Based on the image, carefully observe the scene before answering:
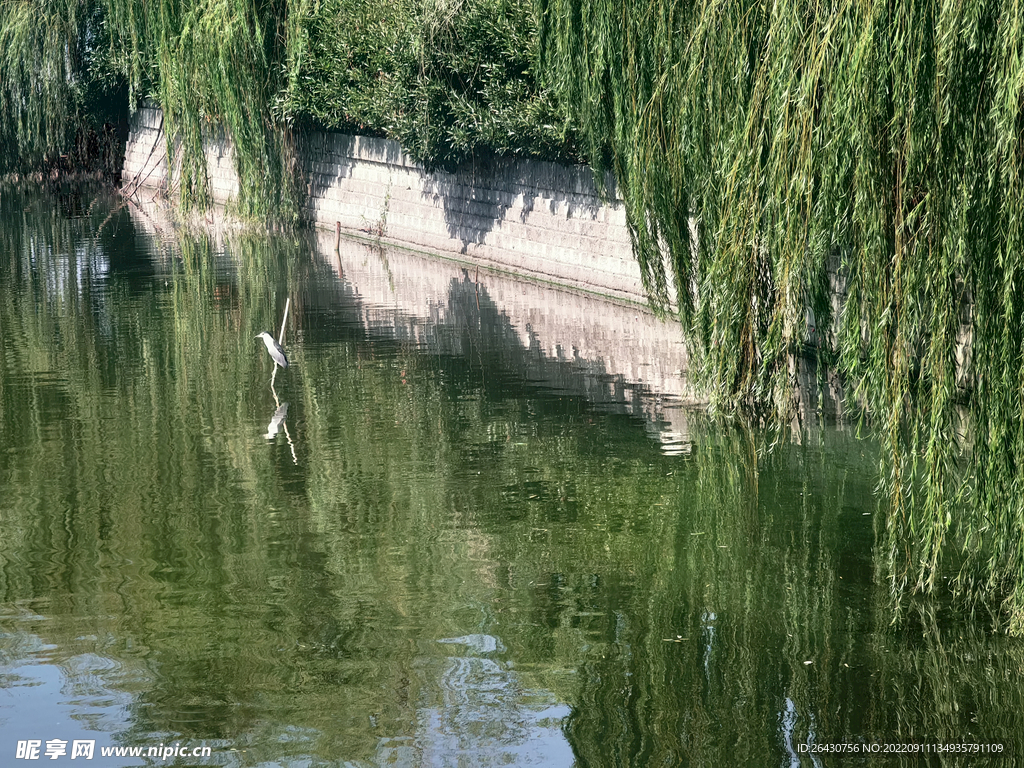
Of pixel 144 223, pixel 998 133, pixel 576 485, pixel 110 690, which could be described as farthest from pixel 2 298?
pixel 998 133

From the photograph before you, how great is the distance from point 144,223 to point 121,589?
2101cm

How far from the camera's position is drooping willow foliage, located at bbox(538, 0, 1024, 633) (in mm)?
5777

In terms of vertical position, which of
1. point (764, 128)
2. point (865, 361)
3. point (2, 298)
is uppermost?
point (764, 128)

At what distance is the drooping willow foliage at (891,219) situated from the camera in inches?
227

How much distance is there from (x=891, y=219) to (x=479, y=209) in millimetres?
15985

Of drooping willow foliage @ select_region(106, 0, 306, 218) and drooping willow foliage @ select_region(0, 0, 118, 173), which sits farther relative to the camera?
drooping willow foliage @ select_region(0, 0, 118, 173)

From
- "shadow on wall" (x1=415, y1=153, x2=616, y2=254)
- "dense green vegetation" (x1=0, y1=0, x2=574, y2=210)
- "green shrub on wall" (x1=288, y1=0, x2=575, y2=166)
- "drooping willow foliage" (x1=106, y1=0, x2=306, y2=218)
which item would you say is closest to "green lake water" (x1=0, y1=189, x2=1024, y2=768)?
"shadow on wall" (x1=415, y1=153, x2=616, y2=254)

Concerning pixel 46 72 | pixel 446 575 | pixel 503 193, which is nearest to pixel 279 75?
pixel 503 193

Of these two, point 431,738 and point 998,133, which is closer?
point 998,133

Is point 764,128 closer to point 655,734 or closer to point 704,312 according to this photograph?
point 704,312

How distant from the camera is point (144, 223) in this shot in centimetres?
2792

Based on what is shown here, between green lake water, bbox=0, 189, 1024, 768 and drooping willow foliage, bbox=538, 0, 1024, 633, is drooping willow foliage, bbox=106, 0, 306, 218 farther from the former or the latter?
drooping willow foliage, bbox=538, 0, 1024, 633

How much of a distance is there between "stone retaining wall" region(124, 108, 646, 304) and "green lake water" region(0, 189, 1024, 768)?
12.3 feet

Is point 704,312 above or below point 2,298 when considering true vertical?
above
